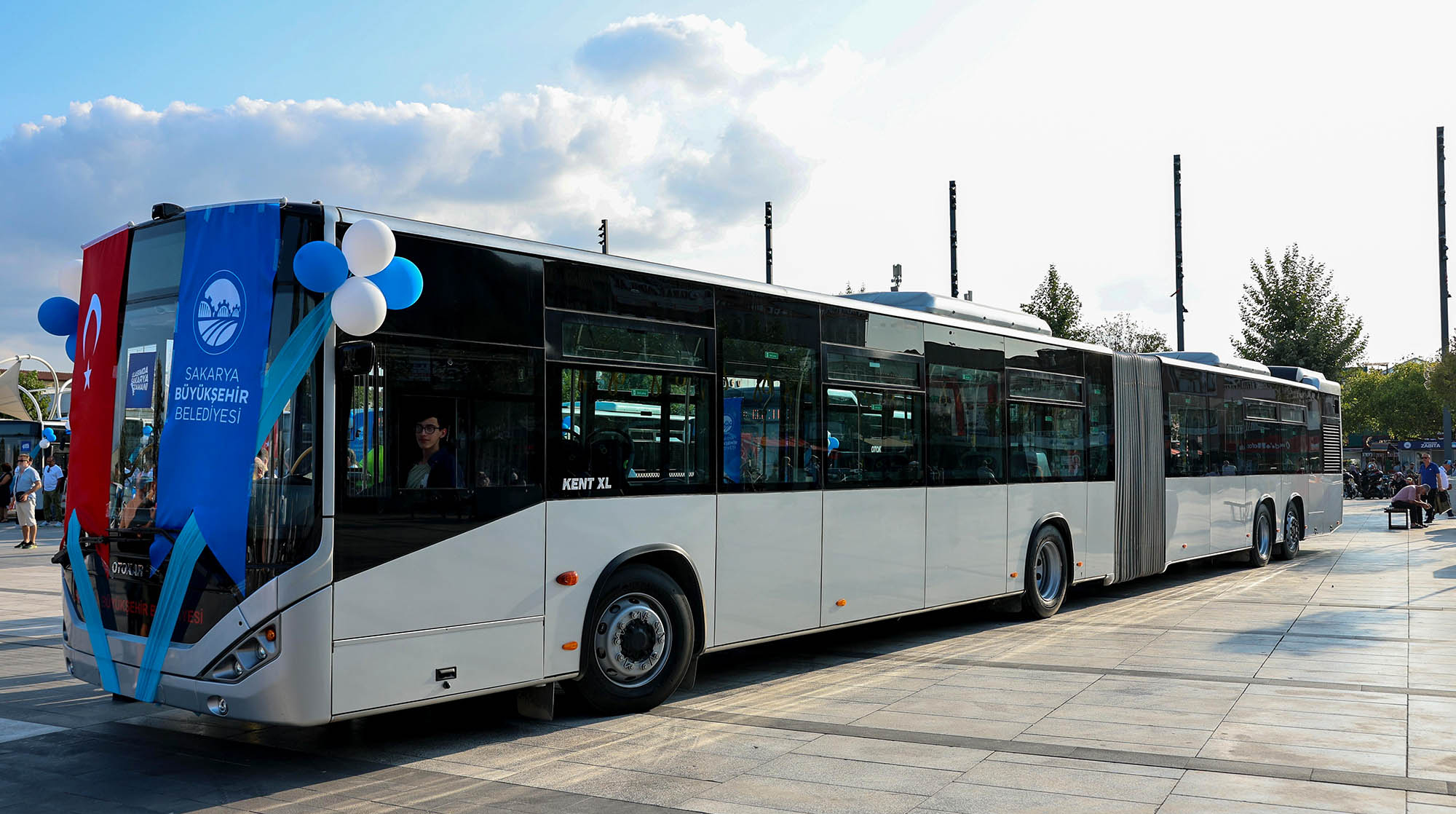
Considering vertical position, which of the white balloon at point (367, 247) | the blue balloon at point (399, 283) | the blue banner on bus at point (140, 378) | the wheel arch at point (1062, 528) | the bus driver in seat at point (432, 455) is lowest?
the wheel arch at point (1062, 528)

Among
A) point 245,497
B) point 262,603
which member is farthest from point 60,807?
point 245,497

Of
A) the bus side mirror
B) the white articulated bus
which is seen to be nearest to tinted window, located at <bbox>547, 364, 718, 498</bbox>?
the white articulated bus

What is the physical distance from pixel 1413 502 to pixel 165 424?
29.4 m

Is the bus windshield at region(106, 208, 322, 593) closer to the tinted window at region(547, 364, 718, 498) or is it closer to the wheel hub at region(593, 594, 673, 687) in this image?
the tinted window at region(547, 364, 718, 498)

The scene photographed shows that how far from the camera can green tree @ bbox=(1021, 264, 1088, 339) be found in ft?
121

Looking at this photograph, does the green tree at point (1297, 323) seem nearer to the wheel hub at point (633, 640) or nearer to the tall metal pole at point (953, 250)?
the tall metal pole at point (953, 250)

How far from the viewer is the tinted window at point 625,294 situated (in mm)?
7461

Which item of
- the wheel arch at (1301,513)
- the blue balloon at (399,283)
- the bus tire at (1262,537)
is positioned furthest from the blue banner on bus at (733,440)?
the wheel arch at (1301,513)

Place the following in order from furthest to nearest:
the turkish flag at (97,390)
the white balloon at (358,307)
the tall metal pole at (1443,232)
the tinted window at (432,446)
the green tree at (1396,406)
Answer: the green tree at (1396,406)
the tall metal pole at (1443,232)
the turkish flag at (97,390)
the tinted window at (432,446)
the white balloon at (358,307)

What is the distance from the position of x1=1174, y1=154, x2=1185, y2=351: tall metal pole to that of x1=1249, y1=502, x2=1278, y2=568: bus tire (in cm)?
1522

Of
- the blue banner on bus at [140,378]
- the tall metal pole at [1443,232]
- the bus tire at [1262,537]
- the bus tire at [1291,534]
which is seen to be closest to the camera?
the blue banner on bus at [140,378]

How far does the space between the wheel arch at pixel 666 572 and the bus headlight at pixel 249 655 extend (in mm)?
2035

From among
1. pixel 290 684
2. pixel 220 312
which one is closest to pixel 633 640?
pixel 290 684

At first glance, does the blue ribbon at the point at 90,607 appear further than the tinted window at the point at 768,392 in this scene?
No
